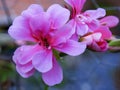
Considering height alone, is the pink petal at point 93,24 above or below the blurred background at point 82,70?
above

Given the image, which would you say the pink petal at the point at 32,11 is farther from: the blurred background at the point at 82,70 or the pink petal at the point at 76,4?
the blurred background at the point at 82,70

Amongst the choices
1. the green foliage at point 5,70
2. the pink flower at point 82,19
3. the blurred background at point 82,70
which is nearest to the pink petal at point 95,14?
the pink flower at point 82,19

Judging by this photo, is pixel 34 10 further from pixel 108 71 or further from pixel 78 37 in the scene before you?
pixel 108 71

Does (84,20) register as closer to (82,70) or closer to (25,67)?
(25,67)

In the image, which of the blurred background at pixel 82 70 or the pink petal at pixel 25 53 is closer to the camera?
the pink petal at pixel 25 53

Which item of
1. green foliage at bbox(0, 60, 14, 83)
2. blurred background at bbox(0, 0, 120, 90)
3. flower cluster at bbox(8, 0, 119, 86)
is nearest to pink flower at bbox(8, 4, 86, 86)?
flower cluster at bbox(8, 0, 119, 86)

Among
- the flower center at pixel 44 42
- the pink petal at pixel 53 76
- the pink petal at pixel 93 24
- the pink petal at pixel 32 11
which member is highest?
the pink petal at pixel 32 11

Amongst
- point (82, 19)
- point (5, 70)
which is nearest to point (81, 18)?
point (82, 19)
